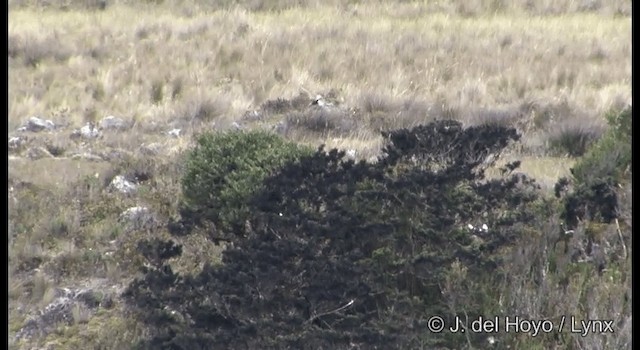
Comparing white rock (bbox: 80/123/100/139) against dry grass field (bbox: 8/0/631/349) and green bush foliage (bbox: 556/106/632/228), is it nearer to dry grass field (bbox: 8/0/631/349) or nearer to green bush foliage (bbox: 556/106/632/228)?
dry grass field (bbox: 8/0/631/349)

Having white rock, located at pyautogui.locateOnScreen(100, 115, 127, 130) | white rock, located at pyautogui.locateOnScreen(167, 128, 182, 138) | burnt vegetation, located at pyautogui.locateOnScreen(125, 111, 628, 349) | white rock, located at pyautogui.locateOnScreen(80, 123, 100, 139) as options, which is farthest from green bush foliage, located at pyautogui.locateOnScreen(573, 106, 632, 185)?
white rock, located at pyautogui.locateOnScreen(80, 123, 100, 139)

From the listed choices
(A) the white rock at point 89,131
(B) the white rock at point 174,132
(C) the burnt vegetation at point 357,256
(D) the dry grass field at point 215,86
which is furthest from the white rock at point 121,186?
(C) the burnt vegetation at point 357,256

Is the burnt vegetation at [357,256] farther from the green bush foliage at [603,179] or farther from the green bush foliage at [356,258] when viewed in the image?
the green bush foliage at [603,179]

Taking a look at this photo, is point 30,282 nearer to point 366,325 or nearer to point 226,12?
point 366,325

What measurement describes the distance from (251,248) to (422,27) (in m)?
4.09

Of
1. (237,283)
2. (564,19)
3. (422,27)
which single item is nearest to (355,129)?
(422,27)

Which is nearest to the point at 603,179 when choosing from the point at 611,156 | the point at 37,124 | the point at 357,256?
the point at 611,156

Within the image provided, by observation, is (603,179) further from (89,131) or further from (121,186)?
(89,131)

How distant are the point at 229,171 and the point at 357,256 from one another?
1.36 meters

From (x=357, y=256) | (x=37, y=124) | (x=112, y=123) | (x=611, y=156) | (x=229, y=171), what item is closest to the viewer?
(x=357, y=256)

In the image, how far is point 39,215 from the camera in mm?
8523

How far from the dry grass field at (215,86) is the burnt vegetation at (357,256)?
2.06 ft

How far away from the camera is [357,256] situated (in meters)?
7.36

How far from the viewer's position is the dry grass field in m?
8.20
